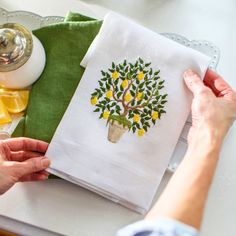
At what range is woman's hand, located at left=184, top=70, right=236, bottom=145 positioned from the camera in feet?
1.96

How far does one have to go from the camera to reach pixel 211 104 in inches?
24.2

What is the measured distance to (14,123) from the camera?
0.71 m

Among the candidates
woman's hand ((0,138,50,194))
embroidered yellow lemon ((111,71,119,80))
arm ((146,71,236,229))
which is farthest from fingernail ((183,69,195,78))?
woman's hand ((0,138,50,194))

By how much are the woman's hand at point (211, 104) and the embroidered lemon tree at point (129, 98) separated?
5cm

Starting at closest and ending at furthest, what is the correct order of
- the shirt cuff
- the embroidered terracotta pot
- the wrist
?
the shirt cuff, the wrist, the embroidered terracotta pot

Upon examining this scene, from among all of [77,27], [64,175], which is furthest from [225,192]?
[77,27]

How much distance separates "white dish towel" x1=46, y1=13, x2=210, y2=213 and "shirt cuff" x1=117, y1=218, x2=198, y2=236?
0.57 feet

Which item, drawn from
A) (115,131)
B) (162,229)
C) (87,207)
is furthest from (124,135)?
(162,229)

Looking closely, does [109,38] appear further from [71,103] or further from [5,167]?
[5,167]

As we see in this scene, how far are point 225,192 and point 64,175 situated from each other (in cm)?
26

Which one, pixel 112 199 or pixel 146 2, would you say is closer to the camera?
pixel 112 199

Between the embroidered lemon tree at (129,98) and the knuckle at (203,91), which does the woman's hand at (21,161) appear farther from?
the knuckle at (203,91)

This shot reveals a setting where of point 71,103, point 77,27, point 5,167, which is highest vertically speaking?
point 77,27

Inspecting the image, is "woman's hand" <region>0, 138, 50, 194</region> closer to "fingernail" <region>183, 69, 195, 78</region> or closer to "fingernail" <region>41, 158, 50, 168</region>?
"fingernail" <region>41, 158, 50, 168</region>
